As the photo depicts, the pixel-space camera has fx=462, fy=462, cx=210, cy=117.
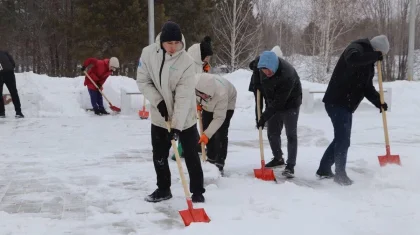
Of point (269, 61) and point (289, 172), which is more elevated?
point (269, 61)

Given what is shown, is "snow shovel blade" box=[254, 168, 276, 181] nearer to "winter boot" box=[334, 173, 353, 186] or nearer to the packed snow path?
the packed snow path

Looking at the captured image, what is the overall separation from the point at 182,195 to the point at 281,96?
1.53 m

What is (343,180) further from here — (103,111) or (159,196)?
(103,111)

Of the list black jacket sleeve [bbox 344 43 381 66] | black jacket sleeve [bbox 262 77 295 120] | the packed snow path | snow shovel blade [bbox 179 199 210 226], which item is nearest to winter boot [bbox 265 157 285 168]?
the packed snow path

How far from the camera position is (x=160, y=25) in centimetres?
2119

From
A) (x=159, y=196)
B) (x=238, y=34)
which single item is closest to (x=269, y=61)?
(x=159, y=196)

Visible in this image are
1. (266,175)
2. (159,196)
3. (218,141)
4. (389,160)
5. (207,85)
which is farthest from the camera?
(389,160)

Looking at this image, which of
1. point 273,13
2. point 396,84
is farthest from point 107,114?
point 273,13

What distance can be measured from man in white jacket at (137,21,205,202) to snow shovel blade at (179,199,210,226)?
476mm

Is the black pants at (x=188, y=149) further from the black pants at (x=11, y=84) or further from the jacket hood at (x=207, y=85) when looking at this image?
the black pants at (x=11, y=84)

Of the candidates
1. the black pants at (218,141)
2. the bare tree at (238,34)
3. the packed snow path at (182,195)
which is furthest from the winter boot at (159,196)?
the bare tree at (238,34)

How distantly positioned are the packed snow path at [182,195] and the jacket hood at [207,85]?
0.88 meters

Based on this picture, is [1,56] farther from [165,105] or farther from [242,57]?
[242,57]

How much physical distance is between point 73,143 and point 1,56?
397cm
